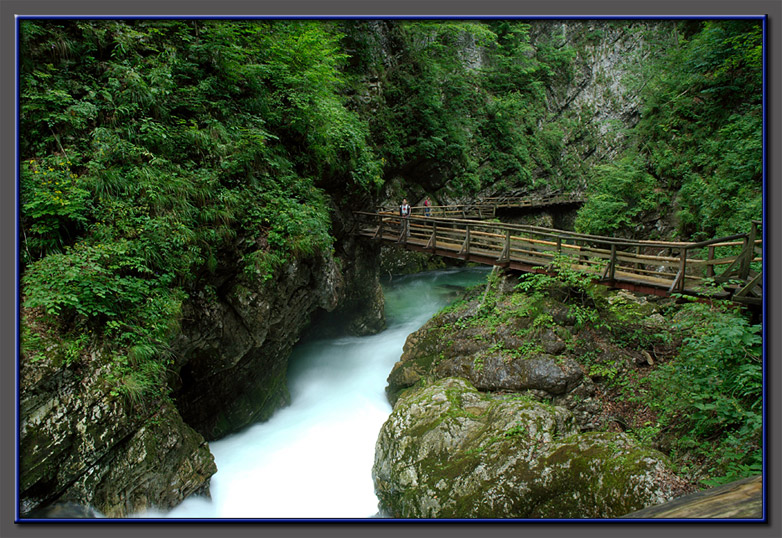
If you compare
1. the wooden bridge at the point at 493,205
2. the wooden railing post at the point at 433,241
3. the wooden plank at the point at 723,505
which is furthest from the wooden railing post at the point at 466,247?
the wooden plank at the point at 723,505

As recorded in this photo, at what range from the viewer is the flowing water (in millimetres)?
5359

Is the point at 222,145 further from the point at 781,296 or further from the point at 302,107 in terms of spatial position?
the point at 781,296

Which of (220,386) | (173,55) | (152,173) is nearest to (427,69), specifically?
(173,55)

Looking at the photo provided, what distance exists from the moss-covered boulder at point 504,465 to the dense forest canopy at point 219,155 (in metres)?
1.06

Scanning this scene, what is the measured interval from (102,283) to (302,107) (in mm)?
5256

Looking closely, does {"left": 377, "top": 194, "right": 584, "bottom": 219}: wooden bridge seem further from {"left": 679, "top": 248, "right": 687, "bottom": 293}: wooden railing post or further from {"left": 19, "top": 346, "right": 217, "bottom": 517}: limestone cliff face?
{"left": 19, "top": 346, "right": 217, "bottom": 517}: limestone cliff face

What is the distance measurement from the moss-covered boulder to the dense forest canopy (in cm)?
106

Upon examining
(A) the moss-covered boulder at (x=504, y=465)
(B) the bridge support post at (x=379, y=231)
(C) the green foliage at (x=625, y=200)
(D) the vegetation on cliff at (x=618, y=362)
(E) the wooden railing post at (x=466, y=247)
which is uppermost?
(C) the green foliage at (x=625, y=200)

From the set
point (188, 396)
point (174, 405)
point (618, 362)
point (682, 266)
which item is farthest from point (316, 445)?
point (682, 266)

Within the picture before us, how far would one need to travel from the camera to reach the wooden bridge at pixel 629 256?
15.7 feet

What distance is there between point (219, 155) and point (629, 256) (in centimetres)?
758

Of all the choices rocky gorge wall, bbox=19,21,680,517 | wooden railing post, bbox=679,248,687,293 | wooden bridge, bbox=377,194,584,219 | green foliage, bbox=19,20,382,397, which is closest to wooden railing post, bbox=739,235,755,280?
wooden railing post, bbox=679,248,687,293

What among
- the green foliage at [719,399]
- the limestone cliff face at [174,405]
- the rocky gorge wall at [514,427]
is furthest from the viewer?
the rocky gorge wall at [514,427]

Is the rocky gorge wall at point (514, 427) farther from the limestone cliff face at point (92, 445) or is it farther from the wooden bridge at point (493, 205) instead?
the wooden bridge at point (493, 205)
